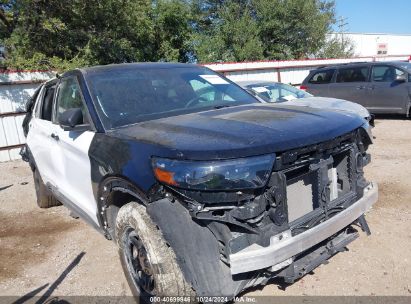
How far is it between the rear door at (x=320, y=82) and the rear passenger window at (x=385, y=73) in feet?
4.19

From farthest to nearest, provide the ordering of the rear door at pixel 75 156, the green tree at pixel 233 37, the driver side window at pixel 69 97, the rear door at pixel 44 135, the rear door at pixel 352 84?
the green tree at pixel 233 37 < the rear door at pixel 352 84 < the rear door at pixel 44 135 < the driver side window at pixel 69 97 < the rear door at pixel 75 156

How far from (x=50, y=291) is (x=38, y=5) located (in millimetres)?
10363

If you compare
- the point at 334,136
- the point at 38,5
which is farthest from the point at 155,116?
the point at 38,5

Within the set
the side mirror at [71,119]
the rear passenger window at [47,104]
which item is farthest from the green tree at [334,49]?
the side mirror at [71,119]

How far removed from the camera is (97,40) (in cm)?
1264

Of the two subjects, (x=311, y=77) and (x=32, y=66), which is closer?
(x=32, y=66)

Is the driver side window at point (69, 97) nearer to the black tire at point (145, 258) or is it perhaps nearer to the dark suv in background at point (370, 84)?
the black tire at point (145, 258)

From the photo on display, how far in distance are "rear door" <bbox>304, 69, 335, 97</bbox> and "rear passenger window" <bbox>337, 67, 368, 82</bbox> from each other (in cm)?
28

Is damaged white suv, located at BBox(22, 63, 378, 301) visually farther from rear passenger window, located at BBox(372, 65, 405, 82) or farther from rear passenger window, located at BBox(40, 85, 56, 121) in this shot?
rear passenger window, located at BBox(372, 65, 405, 82)

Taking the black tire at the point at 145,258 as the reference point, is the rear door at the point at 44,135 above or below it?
above

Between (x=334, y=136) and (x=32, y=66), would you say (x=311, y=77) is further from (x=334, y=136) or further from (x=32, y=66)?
(x=334, y=136)

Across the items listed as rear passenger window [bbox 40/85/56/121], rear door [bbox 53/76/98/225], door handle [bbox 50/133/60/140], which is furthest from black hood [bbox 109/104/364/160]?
rear passenger window [bbox 40/85/56/121]

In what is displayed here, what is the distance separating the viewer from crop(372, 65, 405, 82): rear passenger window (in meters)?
10.7

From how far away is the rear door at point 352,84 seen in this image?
11.3 metres
